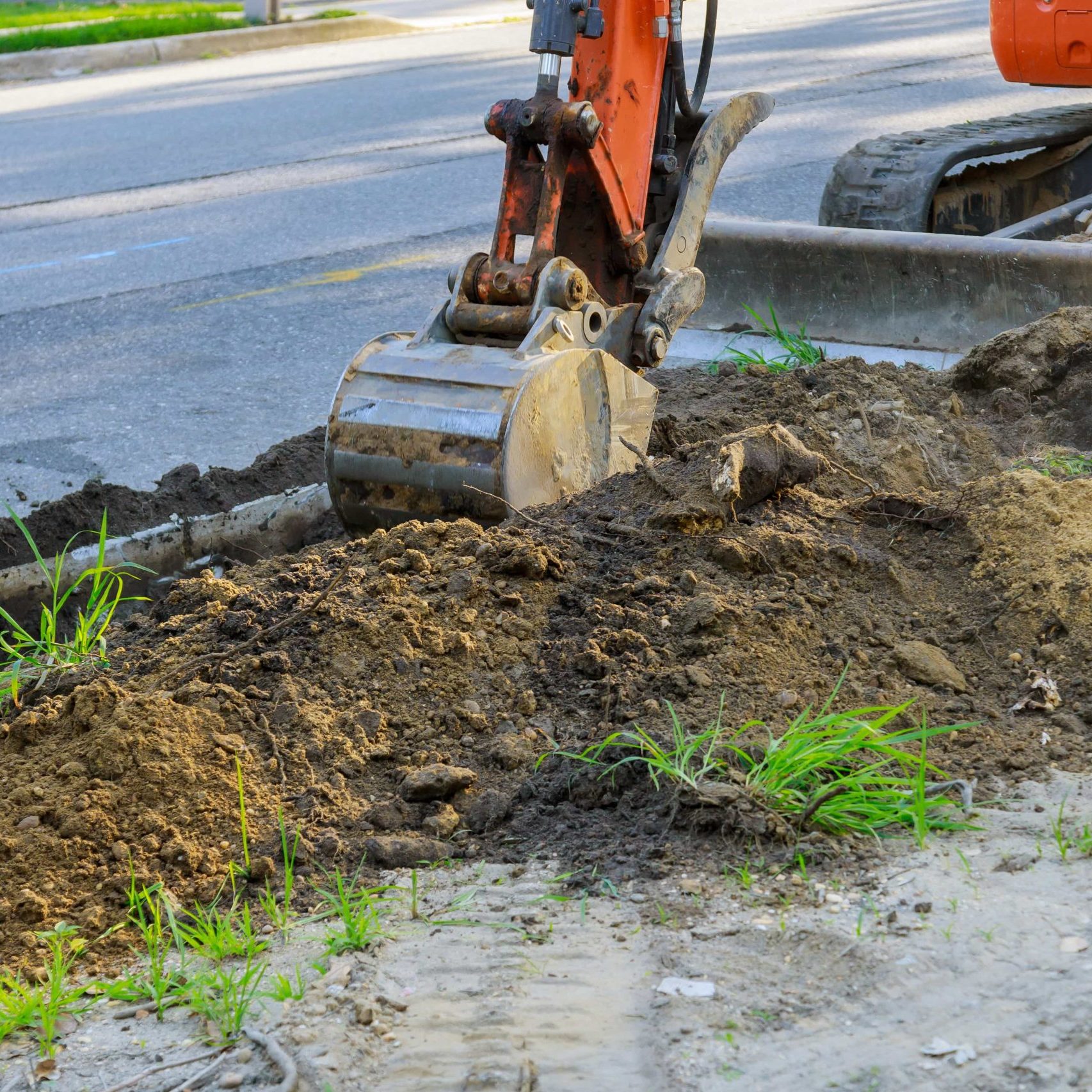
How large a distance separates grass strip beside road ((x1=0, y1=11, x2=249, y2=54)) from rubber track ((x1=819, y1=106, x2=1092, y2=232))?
12.4 m

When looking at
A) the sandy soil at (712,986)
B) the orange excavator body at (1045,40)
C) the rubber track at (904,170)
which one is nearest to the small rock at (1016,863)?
the sandy soil at (712,986)

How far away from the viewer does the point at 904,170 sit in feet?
22.1

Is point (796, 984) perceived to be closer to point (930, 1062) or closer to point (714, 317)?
point (930, 1062)

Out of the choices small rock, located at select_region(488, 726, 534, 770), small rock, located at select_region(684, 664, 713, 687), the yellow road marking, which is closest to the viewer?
small rock, located at select_region(488, 726, 534, 770)

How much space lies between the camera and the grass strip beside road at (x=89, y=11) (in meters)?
18.4

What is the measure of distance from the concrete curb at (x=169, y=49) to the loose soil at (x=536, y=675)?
1433cm

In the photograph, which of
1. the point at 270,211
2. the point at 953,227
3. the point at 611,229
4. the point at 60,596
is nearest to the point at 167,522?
the point at 60,596

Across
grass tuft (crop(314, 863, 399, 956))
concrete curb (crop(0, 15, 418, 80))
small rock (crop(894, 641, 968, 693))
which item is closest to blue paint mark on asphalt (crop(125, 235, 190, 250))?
small rock (crop(894, 641, 968, 693))

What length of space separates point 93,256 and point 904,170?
4812 millimetres

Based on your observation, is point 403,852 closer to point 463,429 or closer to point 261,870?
point 261,870

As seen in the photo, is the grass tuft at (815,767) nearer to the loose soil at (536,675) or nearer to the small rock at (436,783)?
the loose soil at (536,675)

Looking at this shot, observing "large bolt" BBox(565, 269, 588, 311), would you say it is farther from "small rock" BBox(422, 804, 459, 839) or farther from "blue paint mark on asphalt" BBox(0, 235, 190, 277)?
"blue paint mark on asphalt" BBox(0, 235, 190, 277)

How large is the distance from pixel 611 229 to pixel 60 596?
1967 mm

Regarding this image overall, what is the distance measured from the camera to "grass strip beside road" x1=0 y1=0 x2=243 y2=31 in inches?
725
